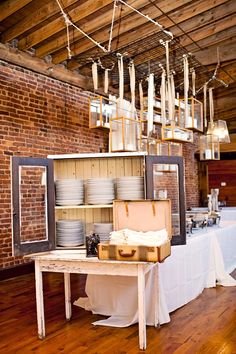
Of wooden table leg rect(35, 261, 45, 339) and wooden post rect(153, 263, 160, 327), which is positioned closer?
wooden table leg rect(35, 261, 45, 339)

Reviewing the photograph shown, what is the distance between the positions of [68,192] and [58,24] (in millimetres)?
2887

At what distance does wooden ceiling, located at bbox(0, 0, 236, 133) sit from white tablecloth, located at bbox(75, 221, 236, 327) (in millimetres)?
2315

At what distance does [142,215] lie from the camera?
3.51 metres

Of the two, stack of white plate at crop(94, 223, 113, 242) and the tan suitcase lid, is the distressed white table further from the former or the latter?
the tan suitcase lid

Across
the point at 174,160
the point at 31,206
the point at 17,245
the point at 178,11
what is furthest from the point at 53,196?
the point at 178,11

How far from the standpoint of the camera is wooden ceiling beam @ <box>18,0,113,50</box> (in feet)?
17.1

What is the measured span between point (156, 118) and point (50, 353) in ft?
11.3

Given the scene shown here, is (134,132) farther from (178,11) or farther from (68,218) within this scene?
(178,11)

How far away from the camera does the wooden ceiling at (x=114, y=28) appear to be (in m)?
5.26

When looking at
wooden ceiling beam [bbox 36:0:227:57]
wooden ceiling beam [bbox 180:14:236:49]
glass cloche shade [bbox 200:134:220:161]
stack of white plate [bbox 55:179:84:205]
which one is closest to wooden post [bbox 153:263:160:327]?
stack of white plate [bbox 55:179:84:205]

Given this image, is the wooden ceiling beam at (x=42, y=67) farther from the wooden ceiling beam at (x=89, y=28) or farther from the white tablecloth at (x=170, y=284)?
the white tablecloth at (x=170, y=284)

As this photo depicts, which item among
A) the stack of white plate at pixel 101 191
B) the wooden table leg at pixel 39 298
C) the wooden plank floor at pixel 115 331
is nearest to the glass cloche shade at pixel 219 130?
the wooden plank floor at pixel 115 331

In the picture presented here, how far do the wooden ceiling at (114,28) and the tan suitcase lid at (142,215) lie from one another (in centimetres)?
218

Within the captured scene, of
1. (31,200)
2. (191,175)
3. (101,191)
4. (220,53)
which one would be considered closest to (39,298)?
(101,191)
